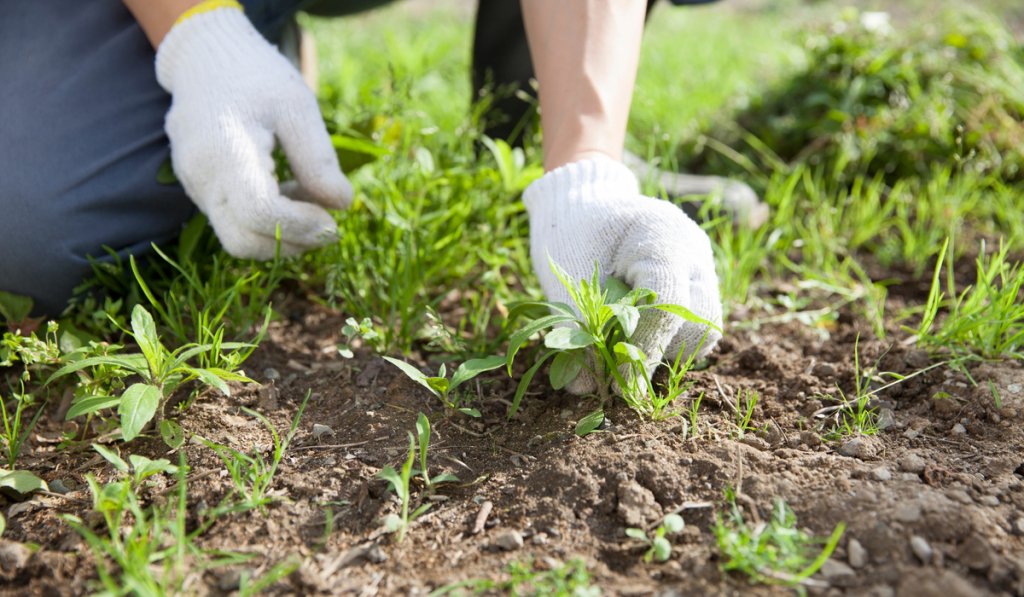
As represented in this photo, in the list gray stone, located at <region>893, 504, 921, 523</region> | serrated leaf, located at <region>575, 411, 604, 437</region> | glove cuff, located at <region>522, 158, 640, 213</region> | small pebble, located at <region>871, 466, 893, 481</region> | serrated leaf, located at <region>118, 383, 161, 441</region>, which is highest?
glove cuff, located at <region>522, 158, 640, 213</region>

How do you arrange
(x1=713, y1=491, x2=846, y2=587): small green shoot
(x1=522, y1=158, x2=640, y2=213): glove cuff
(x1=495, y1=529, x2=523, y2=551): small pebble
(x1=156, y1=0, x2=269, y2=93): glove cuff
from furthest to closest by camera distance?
(x1=156, y1=0, x2=269, y2=93): glove cuff → (x1=522, y1=158, x2=640, y2=213): glove cuff → (x1=495, y1=529, x2=523, y2=551): small pebble → (x1=713, y1=491, x2=846, y2=587): small green shoot

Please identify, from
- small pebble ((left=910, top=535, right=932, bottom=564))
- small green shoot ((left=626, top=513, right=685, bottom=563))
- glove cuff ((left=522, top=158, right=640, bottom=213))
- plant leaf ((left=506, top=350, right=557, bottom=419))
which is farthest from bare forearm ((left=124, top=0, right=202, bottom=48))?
small pebble ((left=910, top=535, right=932, bottom=564))

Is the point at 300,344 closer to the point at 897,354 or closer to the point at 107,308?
the point at 107,308

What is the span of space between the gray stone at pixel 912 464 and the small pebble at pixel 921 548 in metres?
→ 0.17

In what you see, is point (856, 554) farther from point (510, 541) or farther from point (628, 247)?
point (628, 247)

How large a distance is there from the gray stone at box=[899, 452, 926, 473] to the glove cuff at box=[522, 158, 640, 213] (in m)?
0.62

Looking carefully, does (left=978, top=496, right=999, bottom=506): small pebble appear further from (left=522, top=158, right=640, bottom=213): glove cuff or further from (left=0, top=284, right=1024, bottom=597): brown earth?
(left=522, top=158, right=640, bottom=213): glove cuff

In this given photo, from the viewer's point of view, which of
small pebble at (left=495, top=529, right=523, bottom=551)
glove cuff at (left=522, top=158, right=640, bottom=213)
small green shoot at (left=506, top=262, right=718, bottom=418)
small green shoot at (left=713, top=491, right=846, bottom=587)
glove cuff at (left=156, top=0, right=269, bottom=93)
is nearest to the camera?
small green shoot at (left=713, top=491, right=846, bottom=587)

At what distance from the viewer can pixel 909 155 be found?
2525mm

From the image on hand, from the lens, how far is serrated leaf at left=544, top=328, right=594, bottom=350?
1.26 m

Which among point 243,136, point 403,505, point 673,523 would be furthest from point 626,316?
point 243,136

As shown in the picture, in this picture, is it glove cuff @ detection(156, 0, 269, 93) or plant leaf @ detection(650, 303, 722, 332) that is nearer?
plant leaf @ detection(650, 303, 722, 332)

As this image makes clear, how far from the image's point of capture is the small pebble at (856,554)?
1093 mm

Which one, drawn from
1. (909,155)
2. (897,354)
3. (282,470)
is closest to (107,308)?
(282,470)
